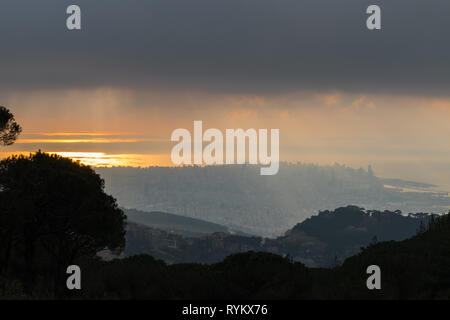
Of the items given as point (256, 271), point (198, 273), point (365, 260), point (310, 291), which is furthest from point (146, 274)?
point (365, 260)

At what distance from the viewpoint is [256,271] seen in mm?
53688

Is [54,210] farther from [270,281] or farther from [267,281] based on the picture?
[270,281]

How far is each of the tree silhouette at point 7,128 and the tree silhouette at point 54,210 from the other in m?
5.25

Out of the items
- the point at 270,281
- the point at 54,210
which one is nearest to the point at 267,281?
the point at 270,281

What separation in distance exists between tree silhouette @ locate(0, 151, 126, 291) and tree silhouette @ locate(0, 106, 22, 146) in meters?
5.25

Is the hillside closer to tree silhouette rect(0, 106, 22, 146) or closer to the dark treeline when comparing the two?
the dark treeline

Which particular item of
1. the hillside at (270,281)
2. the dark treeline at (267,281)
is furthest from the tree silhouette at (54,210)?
the hillside at (270,281)

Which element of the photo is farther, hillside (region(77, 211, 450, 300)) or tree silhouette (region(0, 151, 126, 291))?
tree silhouette (region(0, 151, 126, 291))

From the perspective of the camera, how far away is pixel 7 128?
6881cm

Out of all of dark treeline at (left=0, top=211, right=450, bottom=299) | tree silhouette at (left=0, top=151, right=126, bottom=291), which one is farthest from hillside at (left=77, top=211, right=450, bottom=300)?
tree silhouette at (left=0, top=151, right=126, bottom=291)

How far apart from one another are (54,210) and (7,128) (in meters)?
13.9

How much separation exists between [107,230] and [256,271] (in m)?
16.9

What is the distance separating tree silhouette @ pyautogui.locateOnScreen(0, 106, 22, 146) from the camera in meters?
68.2
